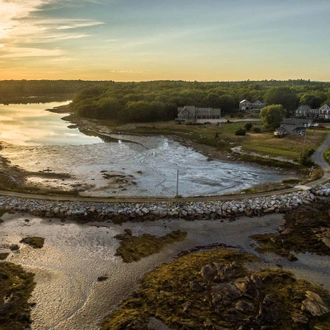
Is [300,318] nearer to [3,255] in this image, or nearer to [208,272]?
[208,272]

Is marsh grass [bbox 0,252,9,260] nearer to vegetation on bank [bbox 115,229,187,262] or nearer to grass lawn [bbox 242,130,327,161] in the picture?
vegetation on bank [bbox 115,229,187,262]

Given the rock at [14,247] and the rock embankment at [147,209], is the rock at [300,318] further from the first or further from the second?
the rock at [14,247]

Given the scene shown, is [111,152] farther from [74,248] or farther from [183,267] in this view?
[183,267]

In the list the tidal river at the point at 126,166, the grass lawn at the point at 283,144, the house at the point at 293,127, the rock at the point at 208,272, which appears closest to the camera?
the rock at the point at 208,272

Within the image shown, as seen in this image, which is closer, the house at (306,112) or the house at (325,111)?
the house at (325,111)

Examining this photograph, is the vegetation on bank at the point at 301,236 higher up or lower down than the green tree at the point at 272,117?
lower down

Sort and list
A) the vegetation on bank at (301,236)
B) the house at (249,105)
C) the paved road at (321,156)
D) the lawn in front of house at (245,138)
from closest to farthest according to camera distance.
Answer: the vegetation on bank at (301,236)
the paved road at (321,156)
the lawn in front of house at (245,138)
the house at (249,105)

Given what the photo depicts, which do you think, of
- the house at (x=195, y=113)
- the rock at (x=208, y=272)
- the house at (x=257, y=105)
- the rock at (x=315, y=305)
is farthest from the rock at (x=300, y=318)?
the house at (x=257, y=105)

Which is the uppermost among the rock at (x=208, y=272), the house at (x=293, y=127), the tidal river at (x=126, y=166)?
the house at (x=293, y=127)
